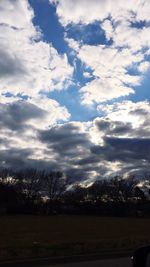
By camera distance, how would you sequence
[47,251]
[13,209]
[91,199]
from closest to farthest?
[47,251] < [13,209] < [91,199]

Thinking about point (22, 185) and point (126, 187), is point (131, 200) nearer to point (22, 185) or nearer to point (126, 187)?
point (126, 187)

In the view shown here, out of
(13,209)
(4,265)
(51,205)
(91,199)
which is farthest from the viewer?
(91,199)

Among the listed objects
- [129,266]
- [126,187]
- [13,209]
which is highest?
[126,187]

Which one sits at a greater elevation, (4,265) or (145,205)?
(145,205)

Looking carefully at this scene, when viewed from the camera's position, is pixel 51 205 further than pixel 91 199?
No

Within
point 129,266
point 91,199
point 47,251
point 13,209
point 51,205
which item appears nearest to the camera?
point 129,266

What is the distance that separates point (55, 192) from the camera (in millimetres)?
149375

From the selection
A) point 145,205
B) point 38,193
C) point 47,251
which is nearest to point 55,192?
point 38,193

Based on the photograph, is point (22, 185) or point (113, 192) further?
point (113, 192)

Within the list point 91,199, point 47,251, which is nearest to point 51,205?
point 91,199

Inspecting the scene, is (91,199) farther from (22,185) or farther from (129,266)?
(129,266)

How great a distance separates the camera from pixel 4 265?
61.7 ft

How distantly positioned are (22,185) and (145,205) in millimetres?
40731

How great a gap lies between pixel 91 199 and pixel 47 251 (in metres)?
134
